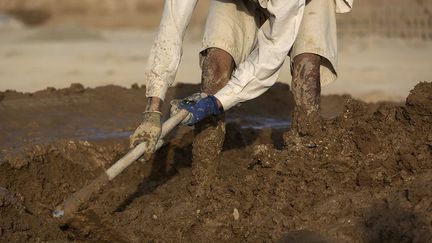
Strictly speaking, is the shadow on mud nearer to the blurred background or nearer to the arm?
the arm

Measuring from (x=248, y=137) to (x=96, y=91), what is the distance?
179 cm

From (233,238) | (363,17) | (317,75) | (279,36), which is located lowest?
(363,17)

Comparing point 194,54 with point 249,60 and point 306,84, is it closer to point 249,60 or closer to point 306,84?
point 306,84

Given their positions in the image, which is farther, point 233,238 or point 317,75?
point 317,75

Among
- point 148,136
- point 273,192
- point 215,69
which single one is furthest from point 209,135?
point 148,136

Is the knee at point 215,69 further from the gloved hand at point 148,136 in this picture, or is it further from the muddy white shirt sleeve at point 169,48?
the gloved hand at point 148,136

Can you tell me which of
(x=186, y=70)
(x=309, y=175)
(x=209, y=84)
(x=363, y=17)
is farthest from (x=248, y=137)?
(x=363, y=17)

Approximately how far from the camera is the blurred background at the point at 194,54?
1149 cm

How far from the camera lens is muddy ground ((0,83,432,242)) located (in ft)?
14.4

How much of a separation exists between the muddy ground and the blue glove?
0.39 m

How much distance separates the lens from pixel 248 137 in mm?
7125

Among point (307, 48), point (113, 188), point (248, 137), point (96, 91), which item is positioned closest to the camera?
point (307, 48)

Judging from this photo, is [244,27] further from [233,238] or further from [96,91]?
[96,91]

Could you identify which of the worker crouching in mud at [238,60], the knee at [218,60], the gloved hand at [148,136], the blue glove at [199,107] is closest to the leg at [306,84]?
the worker crouching in mud at [238,60]
